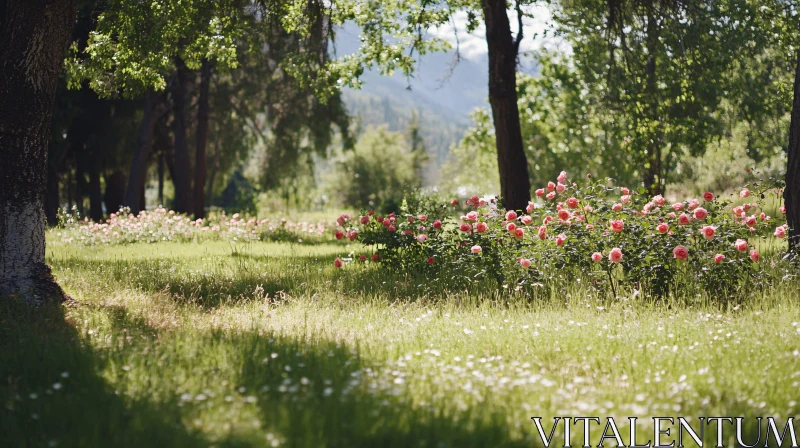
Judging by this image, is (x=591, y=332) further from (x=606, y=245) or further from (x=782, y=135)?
(x=782, y=135)

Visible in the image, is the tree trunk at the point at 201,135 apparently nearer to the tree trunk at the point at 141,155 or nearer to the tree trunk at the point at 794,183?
the tree trunk at the point at 141,155

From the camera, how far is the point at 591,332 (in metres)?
5.62

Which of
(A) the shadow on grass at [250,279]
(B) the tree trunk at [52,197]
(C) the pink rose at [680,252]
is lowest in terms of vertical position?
(A) the shadow on grass at [250,279]

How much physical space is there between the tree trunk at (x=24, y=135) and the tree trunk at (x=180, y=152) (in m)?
15.0

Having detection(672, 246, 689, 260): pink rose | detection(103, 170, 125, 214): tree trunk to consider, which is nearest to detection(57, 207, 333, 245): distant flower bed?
detection(103, 170, 125, 214): tree trunk

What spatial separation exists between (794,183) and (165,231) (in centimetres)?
1241

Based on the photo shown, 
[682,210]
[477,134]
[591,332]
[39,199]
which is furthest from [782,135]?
[39,199]

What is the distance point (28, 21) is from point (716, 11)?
13149mm

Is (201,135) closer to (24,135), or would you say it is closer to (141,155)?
(141,155)

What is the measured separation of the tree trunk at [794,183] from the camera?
7.99 metres

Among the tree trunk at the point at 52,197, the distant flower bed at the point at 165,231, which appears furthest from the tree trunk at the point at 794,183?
the tree trunk at the point at 52,197

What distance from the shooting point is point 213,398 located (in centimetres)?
393

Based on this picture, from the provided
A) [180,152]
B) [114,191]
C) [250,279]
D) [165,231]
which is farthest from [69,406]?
Answer: [114,191]

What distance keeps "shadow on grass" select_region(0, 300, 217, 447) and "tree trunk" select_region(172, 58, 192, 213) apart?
17322 mm
